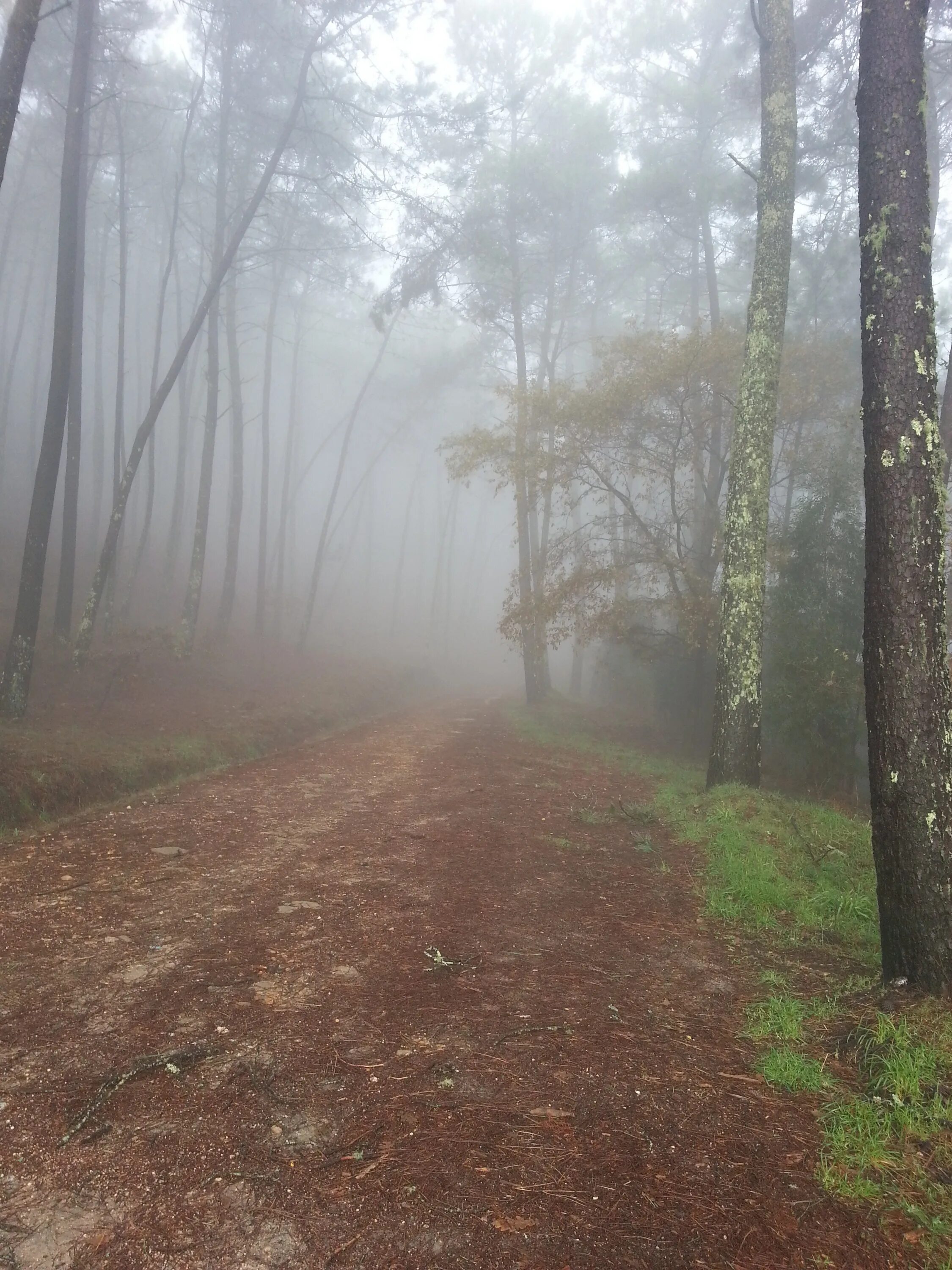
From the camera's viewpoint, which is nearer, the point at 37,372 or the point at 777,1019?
the point at 777,1019

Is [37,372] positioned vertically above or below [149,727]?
above

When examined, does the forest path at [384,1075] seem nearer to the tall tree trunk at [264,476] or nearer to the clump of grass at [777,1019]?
the clump of grass at [777,1019]

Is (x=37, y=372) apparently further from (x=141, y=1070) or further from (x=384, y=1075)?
(x=384, y=1075)

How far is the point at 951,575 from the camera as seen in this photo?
12.0m

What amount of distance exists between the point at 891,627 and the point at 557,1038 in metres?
2.77

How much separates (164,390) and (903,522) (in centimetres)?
1229

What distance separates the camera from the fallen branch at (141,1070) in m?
2.62

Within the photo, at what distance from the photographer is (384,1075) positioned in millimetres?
2990

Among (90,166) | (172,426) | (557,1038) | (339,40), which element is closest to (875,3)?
(557,1038)

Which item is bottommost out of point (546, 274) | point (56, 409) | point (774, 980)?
point (774, 980)

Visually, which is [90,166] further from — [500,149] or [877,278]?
[877,278]

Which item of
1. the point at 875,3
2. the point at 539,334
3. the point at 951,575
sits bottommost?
the point at 951,575

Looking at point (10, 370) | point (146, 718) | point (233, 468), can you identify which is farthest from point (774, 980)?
point (10, 370)

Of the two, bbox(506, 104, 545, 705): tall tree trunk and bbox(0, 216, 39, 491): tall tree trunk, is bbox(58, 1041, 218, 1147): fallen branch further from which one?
bbox(0, 216, 39, 491): tall tree trunk
